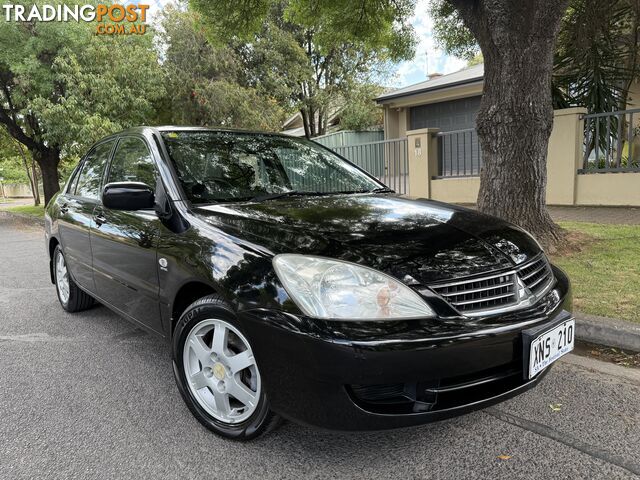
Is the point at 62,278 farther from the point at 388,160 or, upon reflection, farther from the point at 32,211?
the point at 32,211

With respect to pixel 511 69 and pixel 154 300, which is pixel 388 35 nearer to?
pixel 511 69

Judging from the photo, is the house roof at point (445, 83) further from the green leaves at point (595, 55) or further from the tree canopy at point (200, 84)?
the tree canopy at point (200, 84)

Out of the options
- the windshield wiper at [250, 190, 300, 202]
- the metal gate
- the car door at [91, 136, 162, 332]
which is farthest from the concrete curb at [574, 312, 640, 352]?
the metal gate

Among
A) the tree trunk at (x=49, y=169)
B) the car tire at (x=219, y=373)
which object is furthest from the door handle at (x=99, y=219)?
the tree trunk at (x=49, y=169)

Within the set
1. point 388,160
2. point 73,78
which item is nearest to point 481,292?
point 388,160

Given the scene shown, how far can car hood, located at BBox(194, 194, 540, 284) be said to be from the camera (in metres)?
2.14

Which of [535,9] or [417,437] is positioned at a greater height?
[535,9]

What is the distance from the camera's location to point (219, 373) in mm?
2424

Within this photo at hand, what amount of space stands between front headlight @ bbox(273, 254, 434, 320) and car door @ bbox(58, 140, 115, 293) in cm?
238

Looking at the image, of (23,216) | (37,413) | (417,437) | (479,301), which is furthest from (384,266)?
(23,216)

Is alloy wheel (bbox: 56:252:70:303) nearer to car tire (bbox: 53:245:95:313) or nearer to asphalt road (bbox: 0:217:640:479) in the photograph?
car tire (bbox: 53:245:95:313)

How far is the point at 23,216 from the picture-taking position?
58.7 ft

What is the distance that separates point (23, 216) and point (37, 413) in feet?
58.1

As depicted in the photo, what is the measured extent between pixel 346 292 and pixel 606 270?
12.8 ft
